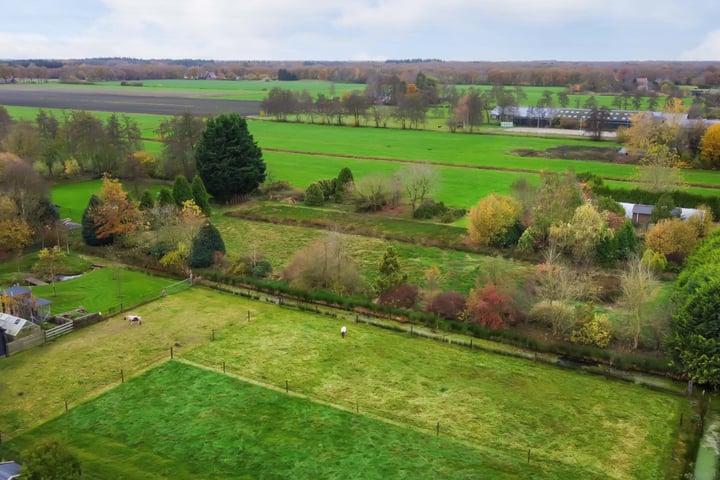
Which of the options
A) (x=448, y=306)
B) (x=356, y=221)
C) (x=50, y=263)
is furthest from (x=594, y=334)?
(x=50, y=263)

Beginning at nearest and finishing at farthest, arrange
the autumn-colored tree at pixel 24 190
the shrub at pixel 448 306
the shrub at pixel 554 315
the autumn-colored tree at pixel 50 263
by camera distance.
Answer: the shrub at pixel 554 315 < the shrub at pixel 448 306 < the autumn-colored tree at pixel 50 263 < the autumn-colored tree at pixel 24 190

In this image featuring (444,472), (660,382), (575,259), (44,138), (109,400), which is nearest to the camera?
(444,472)

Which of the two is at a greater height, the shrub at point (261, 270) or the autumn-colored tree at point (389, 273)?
the autumn-colored tree at point (389, 273)

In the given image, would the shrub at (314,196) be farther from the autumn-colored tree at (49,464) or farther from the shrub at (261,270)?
the autumn-colored tree at (49,464)

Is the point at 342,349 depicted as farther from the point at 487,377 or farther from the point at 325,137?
the point at 325,137

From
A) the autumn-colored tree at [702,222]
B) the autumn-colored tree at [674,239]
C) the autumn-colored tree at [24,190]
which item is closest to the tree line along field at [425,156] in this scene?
the autumn-colored tree at [674,239]

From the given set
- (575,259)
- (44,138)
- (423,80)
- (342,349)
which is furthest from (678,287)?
(423,80)

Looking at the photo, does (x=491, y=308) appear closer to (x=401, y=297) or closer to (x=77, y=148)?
(x=401, y=297)
